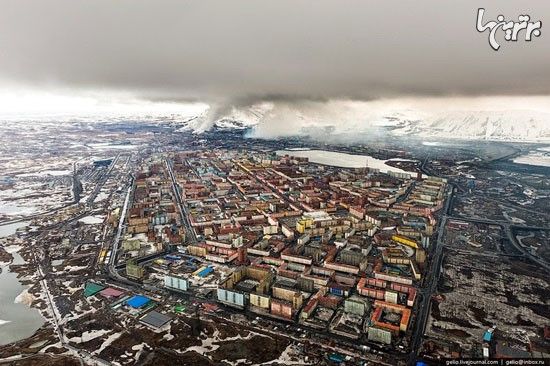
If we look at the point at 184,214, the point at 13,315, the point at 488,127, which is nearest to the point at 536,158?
the point at 488,127

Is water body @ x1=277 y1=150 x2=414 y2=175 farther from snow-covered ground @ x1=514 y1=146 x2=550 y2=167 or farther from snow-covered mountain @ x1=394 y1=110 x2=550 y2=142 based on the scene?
snow-covered mountain @ x1=394 y1=110 x2=550 y2=142

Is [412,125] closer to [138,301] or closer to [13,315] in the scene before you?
[138,301]

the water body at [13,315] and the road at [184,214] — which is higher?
the road at [184,214]

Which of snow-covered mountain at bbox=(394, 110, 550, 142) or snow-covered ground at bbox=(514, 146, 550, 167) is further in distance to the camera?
snow-covered mountain at bbox=(394, 110, 550, 142)

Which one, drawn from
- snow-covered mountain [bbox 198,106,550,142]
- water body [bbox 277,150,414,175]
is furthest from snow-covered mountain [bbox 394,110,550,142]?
water body [bbox 277,150,414,175]

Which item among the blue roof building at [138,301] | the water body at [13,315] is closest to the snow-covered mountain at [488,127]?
the blue roof building at [138,301]

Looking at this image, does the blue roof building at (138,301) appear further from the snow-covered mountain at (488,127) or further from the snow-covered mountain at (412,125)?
the snow-covered mountain at (488,127)
